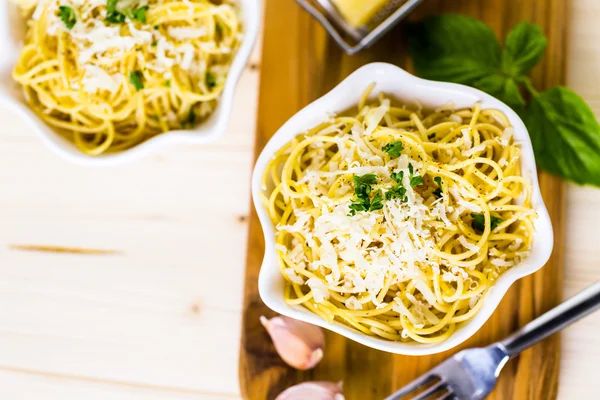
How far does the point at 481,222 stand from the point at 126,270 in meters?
0.68

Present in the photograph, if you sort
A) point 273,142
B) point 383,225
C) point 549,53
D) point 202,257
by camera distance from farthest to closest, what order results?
point 202,257 < point 549,53 < point 273,142 < point 383,225

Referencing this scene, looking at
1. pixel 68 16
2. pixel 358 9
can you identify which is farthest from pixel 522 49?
pixel 68 16

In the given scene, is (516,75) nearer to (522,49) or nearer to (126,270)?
(522,49)

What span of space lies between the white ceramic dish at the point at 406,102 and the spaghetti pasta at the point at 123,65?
0.63 feet

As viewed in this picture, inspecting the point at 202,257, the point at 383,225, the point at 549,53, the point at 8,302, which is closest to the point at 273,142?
the point at 383,225

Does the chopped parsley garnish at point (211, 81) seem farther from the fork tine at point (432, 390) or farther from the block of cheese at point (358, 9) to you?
the fork tine at point (432, 390)

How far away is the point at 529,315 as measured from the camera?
1.00 m

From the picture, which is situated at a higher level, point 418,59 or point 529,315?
point 418,59

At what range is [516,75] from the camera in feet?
3.23

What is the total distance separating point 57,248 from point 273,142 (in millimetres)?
549

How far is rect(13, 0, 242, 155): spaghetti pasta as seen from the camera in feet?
3.16

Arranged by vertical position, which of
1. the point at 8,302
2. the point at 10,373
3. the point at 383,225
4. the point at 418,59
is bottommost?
the point at 10,373

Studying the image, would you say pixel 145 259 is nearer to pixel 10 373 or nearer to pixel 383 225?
pixel 10 373

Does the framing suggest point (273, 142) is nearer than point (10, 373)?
Yes
